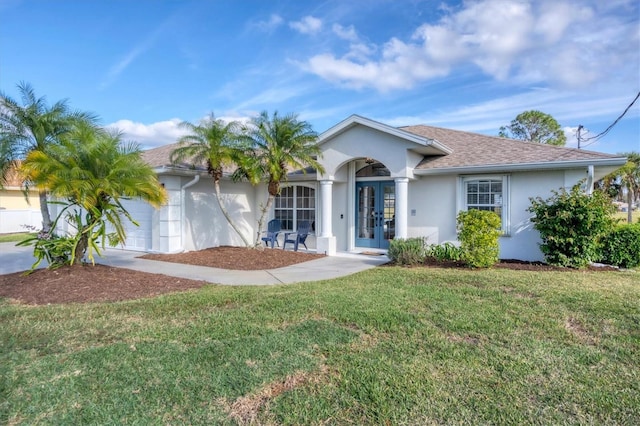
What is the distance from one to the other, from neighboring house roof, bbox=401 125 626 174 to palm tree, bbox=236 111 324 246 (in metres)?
3.76

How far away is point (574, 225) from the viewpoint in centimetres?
969

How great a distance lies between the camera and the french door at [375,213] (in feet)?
43.5

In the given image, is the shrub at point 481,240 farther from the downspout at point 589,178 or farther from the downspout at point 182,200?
the downspout at point 182,200

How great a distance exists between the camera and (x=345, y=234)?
44.8ft

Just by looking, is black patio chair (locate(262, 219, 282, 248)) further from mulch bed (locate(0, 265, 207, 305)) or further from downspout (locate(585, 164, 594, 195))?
downspout (locate(585, 164, 594, 195))

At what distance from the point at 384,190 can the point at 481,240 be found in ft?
14.5

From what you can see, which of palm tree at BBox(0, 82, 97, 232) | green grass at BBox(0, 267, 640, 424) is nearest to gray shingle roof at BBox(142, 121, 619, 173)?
palm tree at BBox(0, 82, 97, 232)

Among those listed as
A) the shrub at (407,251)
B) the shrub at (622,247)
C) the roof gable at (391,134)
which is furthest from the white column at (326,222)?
the shrub at (622,247)

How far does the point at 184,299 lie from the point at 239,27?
9554 mm

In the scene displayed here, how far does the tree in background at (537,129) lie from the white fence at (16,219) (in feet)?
129

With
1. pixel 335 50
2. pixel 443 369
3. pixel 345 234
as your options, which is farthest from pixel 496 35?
pixel 443 369

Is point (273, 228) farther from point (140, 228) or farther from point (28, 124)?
point (28, 124)

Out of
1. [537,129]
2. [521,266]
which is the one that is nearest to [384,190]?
[521,266]

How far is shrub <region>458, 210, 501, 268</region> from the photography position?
9.55m
